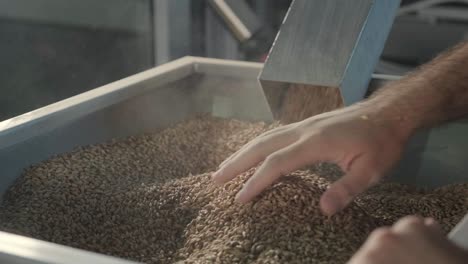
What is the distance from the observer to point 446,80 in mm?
1078

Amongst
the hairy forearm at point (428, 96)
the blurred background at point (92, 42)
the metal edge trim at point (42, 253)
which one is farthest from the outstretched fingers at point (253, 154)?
the blurred background at point (92, 42)

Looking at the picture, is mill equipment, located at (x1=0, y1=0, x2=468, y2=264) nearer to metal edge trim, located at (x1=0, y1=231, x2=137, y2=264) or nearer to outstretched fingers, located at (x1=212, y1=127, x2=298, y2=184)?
outstretched fingers, located at (x1=212, y1=127, x2=298, y2=184)

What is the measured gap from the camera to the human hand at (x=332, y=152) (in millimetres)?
863

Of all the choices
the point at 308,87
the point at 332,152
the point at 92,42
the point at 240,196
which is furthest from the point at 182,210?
the point at 92,42

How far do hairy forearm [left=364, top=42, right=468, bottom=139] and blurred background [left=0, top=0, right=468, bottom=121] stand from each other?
2.00 feet

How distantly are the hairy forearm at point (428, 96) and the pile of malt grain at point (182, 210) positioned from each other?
0.12 m

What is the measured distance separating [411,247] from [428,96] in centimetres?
55

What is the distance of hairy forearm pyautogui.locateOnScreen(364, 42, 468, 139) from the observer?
39.1 inches

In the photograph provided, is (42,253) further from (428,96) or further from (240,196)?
(428,96)

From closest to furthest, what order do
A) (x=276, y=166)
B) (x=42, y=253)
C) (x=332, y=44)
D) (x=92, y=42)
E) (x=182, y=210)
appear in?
1. (x=42, y=253)
2. (x=276, y=166)
3. (x=182, y=210)
4. (x=332, y=44)
5. (x=92, y=42)

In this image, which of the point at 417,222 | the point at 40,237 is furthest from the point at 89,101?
the point at 417,222

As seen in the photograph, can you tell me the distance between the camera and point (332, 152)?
2.95 feet

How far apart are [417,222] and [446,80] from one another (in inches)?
22.5

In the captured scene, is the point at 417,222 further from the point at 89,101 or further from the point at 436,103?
the point at 89,101
